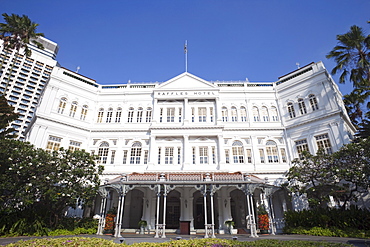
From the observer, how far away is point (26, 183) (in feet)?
49.1

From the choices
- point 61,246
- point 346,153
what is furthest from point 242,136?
Result: point 61,246

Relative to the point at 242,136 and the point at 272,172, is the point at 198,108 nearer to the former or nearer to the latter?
the point at 242,136

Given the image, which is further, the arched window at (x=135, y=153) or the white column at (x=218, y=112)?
the white column at (x=218, y=112)

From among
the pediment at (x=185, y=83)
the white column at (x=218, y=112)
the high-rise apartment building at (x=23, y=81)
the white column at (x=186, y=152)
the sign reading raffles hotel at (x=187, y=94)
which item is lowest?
the white column at (x=186, y=152)

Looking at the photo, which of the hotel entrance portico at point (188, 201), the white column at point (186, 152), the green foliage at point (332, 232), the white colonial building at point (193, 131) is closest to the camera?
the green foliage at point (332, 232)

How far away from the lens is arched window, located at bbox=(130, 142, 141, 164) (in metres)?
21.9

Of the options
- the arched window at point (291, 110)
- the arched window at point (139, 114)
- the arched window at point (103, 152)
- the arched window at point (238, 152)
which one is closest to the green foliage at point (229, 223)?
the arched window at point (238, 152)

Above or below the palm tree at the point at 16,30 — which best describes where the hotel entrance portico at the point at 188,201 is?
below

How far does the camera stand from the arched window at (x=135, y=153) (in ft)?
71.9

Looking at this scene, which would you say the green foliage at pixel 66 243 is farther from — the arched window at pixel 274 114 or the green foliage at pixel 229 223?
the arched window at pixel 274 114

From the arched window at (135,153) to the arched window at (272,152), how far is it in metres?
13.4

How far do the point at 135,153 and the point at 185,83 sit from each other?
9.77m

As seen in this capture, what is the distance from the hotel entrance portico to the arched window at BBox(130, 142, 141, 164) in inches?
119

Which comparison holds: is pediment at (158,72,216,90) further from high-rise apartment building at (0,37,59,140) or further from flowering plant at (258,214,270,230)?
high-rise apartment building at (0,37,59,140)
